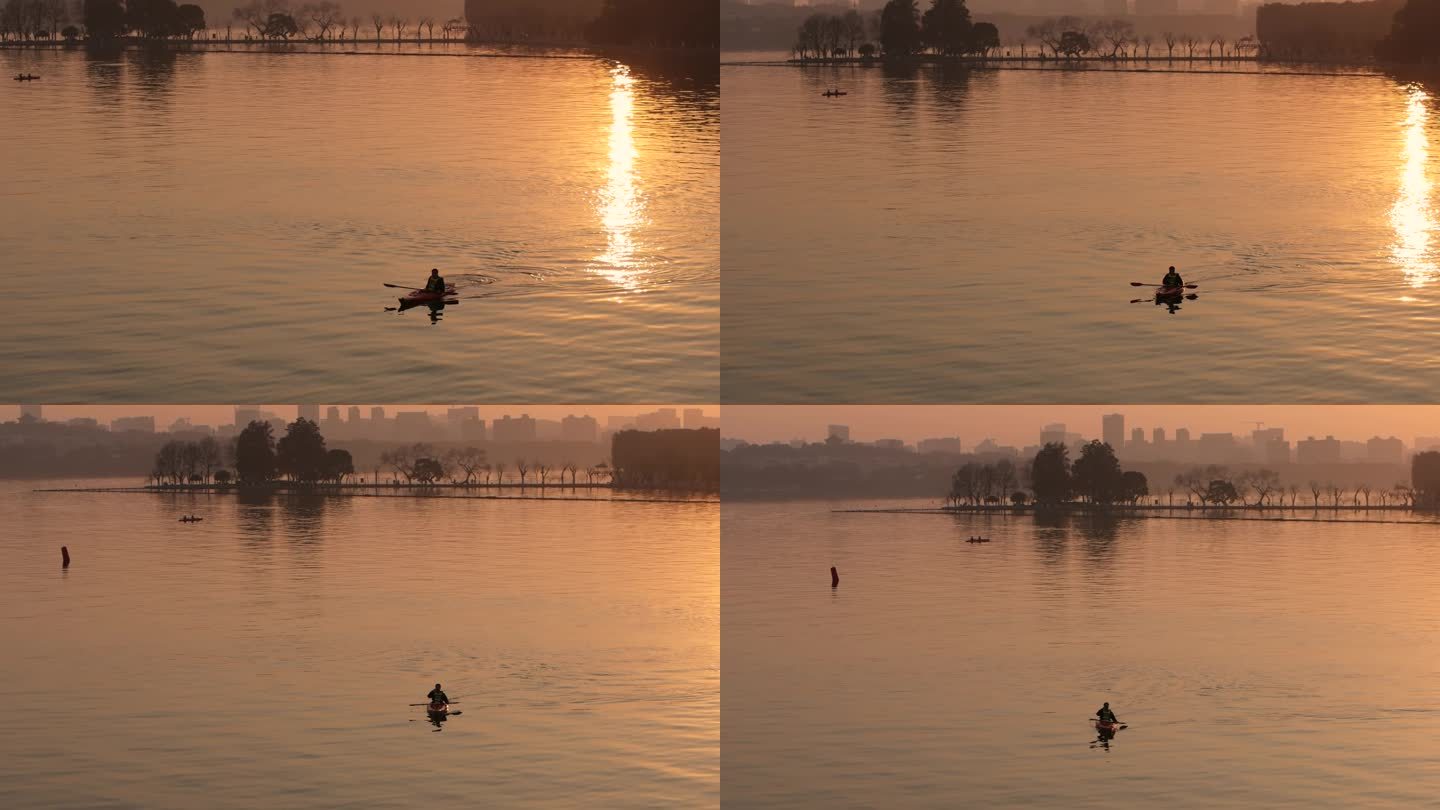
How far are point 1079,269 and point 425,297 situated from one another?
125ft

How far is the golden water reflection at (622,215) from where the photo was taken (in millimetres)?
101062

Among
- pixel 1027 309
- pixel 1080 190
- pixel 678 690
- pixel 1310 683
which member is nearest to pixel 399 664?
pixel 678 690

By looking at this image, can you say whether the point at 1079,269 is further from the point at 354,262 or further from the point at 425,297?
the point at 354,262

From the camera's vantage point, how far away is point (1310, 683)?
95.9 m

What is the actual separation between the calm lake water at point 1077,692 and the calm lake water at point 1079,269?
15412 millimetres

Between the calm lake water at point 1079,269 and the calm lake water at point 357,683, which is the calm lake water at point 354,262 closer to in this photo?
the calm lake water at point 1079,269

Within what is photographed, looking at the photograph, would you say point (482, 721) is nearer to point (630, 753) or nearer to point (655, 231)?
point (630, 753)

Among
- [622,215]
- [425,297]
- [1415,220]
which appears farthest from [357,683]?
[1415,220]

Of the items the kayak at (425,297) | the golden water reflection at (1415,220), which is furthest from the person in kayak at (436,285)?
the golden water reflection at (1415,220)

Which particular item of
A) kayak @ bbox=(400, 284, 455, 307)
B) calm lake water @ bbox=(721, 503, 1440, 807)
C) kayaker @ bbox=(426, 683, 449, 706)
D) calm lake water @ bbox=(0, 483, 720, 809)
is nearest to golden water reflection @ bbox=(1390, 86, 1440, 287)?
calm lake water @ bbox=(721, 503, 1440, 807)

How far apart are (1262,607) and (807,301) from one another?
56.5m

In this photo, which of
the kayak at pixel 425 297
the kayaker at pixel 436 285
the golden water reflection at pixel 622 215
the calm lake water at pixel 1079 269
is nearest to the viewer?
the calm lake water at pixel 1079 269

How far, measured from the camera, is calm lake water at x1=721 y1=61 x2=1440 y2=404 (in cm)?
8325

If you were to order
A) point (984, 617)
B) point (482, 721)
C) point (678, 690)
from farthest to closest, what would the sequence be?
point (984, 617), point (678, 690), point (482, 721)
